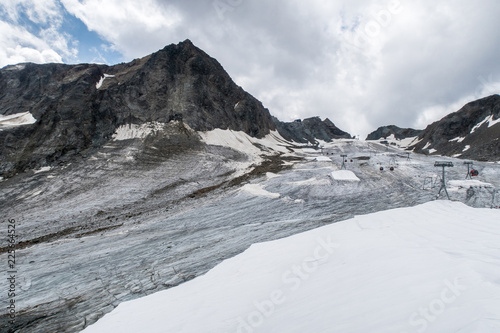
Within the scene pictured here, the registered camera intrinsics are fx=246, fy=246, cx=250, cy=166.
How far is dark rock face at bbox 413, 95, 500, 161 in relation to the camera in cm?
8725

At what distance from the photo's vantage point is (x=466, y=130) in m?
111

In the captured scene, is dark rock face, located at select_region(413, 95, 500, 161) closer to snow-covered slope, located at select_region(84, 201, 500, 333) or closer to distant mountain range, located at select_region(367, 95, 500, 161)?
distant mountain range, located at select_region(367, 95, 500, 161)

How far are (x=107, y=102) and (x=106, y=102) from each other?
9.7 inches

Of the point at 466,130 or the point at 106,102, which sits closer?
the point at 106,102

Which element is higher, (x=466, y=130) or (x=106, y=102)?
(x=106, y=102)

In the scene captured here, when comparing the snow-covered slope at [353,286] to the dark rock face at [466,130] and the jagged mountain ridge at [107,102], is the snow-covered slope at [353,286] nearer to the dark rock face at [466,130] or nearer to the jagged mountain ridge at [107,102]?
the jagged mountain ridge at [107,102]

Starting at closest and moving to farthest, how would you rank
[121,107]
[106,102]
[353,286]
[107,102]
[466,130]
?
[353,286]
[106,102]
[107,102]
[121,107]
[466,130]

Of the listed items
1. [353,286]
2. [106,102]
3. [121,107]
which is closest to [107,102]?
[106,102]

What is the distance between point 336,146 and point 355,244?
363 ft

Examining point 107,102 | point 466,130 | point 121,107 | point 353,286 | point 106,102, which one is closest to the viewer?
point 353,286

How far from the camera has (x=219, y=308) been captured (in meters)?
6.99

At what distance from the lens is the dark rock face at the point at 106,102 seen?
163 feet

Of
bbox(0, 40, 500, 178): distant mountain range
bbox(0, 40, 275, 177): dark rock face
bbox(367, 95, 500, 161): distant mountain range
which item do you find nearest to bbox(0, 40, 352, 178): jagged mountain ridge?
bbox(0, 40, 275, 177): dark rock face

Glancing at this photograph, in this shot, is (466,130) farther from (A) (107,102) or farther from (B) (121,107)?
(A) (107,102)
